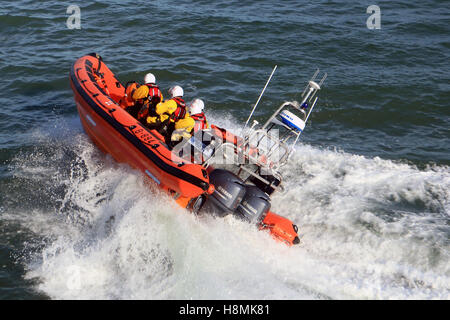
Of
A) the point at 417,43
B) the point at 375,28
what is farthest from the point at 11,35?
the point at 417,43

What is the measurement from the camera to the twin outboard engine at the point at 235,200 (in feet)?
15.4

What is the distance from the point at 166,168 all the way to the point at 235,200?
2.93 feet

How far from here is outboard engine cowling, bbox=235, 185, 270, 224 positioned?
189 inches

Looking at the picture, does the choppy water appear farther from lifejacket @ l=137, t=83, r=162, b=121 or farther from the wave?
lifejacket @ l=137, t=83, r=162, b=121

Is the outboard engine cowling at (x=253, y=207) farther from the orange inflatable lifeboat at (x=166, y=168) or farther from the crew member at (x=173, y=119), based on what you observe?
the crew member at (x=173, y=119)

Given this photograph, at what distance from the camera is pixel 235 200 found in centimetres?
470

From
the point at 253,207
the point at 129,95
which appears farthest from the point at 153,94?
the point at 253,207

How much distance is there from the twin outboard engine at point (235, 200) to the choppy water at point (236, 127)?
0.17m

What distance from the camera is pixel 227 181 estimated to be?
4.75 m

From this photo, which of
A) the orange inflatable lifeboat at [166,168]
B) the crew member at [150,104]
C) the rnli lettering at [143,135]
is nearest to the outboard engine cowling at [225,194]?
the orange inflatable lifeboat at [166,168]

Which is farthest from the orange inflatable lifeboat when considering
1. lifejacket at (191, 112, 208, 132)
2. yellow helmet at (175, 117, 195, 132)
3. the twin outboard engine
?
lifejacket at (191, 112, 208, 132)

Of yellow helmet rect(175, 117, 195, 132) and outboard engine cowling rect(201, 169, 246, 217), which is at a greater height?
yellow helmet rect(175, 117, 195, 132)

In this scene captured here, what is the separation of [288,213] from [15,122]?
16.3ft
